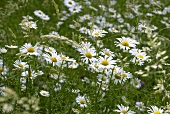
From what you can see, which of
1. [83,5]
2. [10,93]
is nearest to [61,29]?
[83,5]

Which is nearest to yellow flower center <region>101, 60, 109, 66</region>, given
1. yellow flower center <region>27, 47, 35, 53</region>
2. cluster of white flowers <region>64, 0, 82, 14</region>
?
yellow flower center <region>27, 47, 35, 53</region>

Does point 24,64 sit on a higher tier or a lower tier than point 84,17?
lower

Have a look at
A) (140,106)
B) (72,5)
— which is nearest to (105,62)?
(140,106)

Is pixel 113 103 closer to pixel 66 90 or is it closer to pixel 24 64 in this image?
pixel 66 90

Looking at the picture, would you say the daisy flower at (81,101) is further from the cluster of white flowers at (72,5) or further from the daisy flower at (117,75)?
the cluster of white flowers at (72,5)

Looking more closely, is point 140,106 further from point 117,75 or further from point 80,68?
point 80,68

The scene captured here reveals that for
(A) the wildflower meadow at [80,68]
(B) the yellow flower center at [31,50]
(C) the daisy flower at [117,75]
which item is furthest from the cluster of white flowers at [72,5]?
(B) the yellow flower center at [31,50]

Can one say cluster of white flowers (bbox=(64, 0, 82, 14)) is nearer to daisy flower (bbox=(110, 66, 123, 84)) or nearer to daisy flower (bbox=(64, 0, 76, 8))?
daisy flower (bbox=(64, 0, 76, 8))

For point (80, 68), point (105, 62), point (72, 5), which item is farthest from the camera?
point (72, 5)
